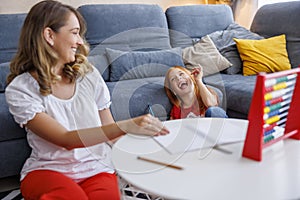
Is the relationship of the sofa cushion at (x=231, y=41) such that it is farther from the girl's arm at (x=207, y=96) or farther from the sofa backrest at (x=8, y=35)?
the sofa backrest at (x=8, y=35)

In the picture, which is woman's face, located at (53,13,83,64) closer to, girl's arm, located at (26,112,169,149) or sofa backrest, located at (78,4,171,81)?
girl's arm, located at (26,112,169,149)

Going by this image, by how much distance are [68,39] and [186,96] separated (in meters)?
0.75

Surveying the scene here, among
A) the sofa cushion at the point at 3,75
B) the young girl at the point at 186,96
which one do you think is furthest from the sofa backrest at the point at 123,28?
the young girl at the point at 186,96

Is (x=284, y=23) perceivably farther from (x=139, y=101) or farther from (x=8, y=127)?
(x=8, y=127)

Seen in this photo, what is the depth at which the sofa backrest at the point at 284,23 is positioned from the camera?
7.69 feet

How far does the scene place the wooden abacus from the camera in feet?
2.50

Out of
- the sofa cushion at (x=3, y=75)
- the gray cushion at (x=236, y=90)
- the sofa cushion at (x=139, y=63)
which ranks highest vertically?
the sofa cushion at (x=3, y=75)

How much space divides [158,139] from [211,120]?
250 mm

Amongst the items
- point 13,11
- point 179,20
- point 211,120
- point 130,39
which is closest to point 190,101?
point 211,120

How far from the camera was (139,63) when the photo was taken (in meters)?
2.24

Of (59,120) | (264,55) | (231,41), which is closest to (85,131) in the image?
(59,120)

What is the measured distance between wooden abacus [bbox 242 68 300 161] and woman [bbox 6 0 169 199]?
12.4 inches

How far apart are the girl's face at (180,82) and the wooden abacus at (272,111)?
0.73 m

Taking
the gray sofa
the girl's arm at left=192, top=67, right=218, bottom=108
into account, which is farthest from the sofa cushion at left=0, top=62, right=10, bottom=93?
the girl's arm at left=192, top=67, right=218, bottom=108
